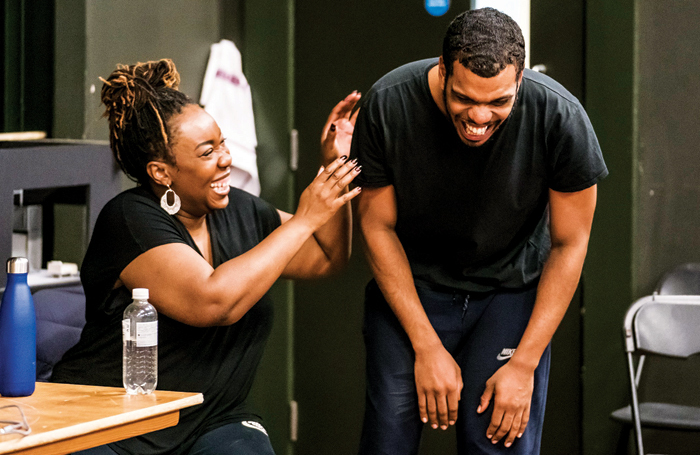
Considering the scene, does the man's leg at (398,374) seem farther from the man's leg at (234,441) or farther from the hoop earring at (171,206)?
the hoop earring at (171,206)

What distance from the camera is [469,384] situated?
1.73m

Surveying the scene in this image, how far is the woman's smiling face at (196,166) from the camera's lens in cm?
185

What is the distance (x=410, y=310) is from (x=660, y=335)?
1126 mm

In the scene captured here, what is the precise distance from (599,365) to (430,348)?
1.20 metres

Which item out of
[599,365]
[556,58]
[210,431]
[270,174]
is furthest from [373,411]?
[270,174]

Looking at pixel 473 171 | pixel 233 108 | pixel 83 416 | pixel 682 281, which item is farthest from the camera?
pixel 233 108

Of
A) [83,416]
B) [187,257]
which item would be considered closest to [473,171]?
[187,257]

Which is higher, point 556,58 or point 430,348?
point 556,58

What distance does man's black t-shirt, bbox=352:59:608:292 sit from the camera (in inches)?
63.6

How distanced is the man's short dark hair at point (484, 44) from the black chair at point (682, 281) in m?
1.40

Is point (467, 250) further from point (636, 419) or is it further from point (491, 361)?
point (636, 419)

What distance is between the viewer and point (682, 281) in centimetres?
261

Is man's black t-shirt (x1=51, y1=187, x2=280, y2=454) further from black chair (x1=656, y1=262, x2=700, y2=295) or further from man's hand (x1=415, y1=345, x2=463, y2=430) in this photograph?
black chair (x1=656, y1=262, x2=700, y2=295)

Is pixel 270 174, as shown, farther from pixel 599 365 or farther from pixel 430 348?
pixel 430 348
